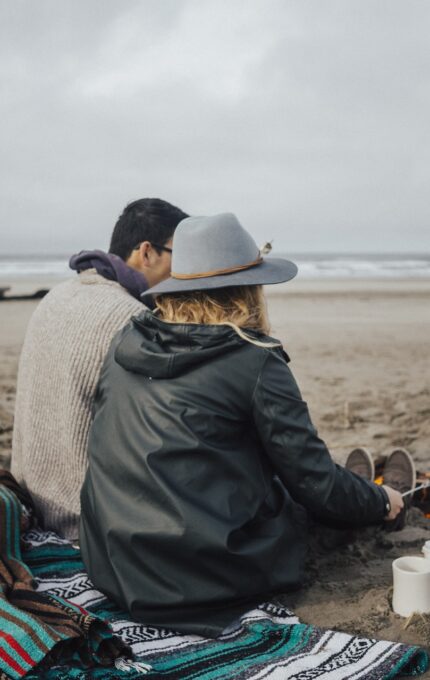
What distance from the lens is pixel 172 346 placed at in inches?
96.7

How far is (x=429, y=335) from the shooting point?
467 inches

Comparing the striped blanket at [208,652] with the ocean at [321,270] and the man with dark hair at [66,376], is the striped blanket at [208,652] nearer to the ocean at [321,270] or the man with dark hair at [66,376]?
the man with dark hair at [66,376]

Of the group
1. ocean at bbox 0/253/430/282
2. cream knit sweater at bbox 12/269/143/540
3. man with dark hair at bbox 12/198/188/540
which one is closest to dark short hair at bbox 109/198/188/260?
man with dark hair at bbox 12/198/188/540

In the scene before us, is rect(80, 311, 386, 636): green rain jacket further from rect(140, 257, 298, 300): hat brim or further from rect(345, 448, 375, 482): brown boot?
rect(345, 448, 375, 482): brown boot

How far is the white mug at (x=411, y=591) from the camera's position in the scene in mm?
2506

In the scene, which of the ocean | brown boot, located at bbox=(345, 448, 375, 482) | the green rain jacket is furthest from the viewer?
the ocean

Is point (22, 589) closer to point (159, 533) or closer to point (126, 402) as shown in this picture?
point (159, 533)

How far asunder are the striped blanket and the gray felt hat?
46.5 inches

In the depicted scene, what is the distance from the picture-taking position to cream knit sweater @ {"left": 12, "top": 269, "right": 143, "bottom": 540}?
2988 mm

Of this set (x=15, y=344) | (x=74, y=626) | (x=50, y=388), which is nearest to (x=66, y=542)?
(x=50, y=388)

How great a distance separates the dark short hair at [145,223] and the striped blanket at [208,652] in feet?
6.39

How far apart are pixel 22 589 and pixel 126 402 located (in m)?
0.73

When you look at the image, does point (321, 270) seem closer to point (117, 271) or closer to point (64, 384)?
point (117, 271)

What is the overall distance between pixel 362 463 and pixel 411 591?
1.37 meters
